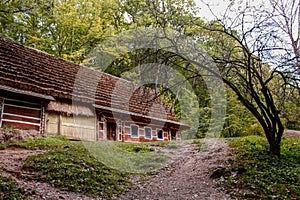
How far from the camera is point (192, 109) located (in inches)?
1018

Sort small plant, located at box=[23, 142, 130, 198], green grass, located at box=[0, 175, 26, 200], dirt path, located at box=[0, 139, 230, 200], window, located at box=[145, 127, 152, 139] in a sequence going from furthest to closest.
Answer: window, located at box=[145, 127, 152, 139], small plant, located at box=[23, 142, 130, 198], dirt path, located at box=[0, 139, 230, 200], green grass, located at box=[0, 175, 26, 200]

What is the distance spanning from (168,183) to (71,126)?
8455mm

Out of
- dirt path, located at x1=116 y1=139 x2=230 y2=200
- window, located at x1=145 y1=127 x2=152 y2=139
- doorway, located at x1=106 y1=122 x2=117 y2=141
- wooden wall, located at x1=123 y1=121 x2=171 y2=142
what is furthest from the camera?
window, located at x1=145 y1=127 x2=152 y2=139

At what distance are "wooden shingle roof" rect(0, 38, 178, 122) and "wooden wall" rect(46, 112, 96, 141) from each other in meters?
1.04

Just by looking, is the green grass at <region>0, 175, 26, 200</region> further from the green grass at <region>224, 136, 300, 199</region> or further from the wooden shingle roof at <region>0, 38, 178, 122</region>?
the wooden shingle roof at <region>0, 38, 178, 122</region>

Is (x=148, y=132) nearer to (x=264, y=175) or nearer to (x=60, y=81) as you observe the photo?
(x=60, y=81)

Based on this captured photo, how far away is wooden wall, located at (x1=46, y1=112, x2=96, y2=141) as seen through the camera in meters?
13.8

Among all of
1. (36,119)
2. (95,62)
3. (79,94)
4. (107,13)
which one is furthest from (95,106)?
(107,13)

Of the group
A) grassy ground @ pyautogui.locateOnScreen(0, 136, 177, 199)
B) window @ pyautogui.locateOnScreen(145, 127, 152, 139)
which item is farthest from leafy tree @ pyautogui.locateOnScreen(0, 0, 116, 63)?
grassy ground @ pyautogui.locateOnScreen(0, 136, 177, 199)

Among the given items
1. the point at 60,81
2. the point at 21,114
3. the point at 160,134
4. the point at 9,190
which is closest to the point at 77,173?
the point at 9,190

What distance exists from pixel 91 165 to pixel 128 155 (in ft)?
8.86

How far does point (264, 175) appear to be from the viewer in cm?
679

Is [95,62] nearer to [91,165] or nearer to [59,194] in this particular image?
[91,165]

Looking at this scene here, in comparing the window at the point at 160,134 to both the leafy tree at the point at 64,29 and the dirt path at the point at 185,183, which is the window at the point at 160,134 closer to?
the leafy tree at the point at 64,29
